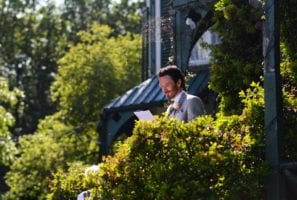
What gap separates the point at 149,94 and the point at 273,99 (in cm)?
965

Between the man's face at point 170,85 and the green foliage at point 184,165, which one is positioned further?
the man's face at point 170,85

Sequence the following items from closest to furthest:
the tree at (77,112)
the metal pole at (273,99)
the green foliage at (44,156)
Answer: the metal pole at (273,99) < the green foliage at (44,156) < the tree at (77,112)

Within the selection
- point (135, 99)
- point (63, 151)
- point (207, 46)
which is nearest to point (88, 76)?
→ point (63, 151)

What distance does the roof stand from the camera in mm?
14188

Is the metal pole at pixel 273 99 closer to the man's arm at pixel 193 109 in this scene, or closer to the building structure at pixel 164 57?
the man's arm at pixel 193 109

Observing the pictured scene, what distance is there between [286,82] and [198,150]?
1550 millimetres

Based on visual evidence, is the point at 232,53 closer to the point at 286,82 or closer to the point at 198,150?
the point at 286,82

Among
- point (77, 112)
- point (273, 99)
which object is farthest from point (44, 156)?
point (273, 99)

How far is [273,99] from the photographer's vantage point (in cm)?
600

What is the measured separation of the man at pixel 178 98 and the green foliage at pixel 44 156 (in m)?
14.4

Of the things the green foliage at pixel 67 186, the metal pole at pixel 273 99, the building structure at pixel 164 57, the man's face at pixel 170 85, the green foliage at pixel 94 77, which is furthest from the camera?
the green foliage at pixel 94 77

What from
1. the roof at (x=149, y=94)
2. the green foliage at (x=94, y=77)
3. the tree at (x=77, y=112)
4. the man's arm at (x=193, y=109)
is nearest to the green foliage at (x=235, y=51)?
the man's arm at (x=193, y=109)

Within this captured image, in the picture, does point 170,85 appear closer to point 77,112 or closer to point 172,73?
point 172,73

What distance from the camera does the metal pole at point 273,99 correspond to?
589cm
